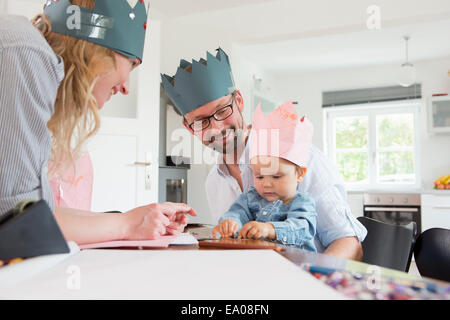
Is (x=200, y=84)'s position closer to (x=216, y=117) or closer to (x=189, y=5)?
(x=216, y=117)

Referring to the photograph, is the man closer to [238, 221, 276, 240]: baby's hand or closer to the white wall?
[238, 221, 276, 240]: baby's hand

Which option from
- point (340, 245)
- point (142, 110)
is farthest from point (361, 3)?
point (340, 245)

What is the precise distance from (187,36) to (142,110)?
2.85 ft

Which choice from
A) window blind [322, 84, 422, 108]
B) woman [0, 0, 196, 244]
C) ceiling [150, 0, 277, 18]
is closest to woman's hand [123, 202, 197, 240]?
woman [0, 0, 196, 244]

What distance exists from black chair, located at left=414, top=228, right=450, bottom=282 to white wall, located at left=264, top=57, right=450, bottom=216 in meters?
3.84

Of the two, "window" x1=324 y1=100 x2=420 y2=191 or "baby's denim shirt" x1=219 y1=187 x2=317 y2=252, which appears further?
"window" x1=324 y1=100 x2=420 y2=191

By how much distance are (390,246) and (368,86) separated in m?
Answer: 4.59

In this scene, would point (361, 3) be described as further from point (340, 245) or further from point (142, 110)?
point (340, 245)

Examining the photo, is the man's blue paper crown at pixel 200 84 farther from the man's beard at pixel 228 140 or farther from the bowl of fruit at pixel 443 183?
the bowl of fruit at pixel 443 183

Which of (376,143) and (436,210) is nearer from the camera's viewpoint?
(436,210)

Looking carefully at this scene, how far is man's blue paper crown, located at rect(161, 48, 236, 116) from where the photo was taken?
144cm

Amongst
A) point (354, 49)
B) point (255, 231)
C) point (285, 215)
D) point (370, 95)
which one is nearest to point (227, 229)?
point (255, 231)

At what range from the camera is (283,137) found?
1.25 meters

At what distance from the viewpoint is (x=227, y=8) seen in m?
3.34
